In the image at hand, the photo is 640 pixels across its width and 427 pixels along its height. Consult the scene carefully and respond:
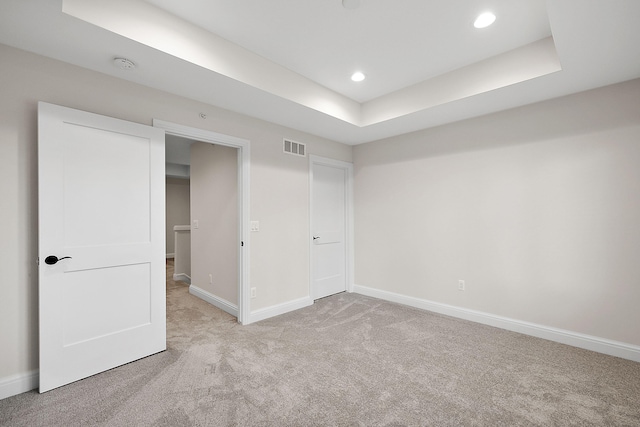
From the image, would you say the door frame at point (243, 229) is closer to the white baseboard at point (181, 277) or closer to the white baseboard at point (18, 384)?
the white baseboard at point (18, 384)

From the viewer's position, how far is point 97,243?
87.9 inches


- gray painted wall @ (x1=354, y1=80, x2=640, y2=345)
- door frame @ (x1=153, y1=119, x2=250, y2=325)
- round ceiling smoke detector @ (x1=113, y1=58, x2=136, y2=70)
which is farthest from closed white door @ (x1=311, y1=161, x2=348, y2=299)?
round ceiling smoke detector @ (x1=113, y1=58, x2=136, y2=70)

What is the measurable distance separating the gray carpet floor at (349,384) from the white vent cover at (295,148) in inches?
89.7

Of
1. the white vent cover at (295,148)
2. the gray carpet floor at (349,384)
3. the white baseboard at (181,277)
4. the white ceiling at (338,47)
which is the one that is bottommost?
the gray carpet floor at (349,384)

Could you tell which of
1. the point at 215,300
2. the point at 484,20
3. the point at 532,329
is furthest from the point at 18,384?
the point at 532,329

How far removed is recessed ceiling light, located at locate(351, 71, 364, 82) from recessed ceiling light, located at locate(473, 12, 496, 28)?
1132 millimetres

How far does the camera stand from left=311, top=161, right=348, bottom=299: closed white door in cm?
427

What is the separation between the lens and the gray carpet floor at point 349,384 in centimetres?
176

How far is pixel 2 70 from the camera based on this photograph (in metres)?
1.94

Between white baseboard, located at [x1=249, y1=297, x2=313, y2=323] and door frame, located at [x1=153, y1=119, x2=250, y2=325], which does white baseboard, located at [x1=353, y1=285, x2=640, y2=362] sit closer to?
white baseboard, located at [x1=249, y1=297, x2=313, y2=323]

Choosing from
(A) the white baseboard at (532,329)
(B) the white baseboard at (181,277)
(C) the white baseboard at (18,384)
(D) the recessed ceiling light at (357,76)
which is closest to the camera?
(C) the white baseboard at (18,384)

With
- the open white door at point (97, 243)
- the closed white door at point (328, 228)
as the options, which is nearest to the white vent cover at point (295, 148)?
the closed white door at point (328, 228)

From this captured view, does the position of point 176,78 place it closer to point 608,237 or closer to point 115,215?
point 115,215

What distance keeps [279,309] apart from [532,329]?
288cm
